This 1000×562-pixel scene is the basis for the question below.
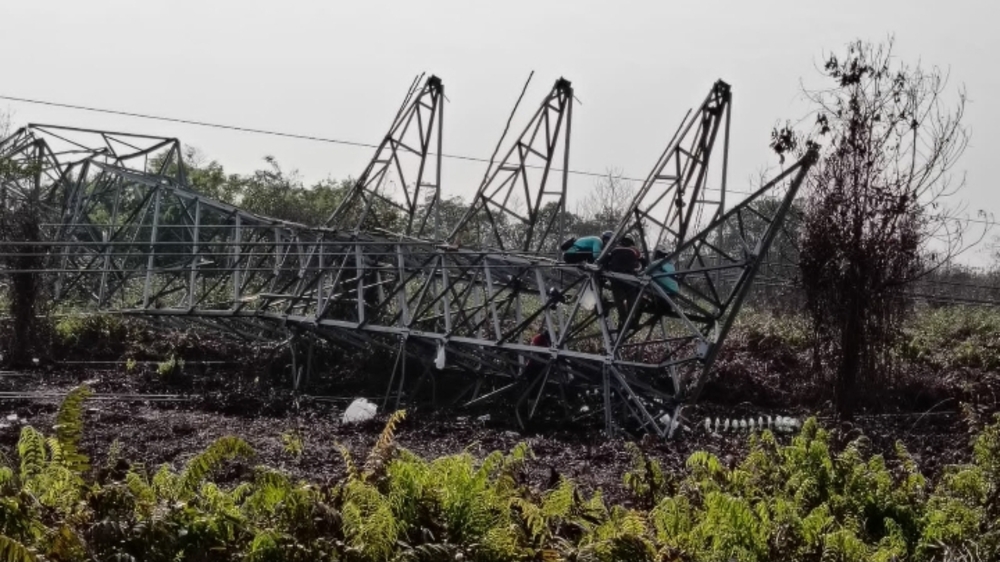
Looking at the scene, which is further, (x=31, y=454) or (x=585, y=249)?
(x=585, y=249)

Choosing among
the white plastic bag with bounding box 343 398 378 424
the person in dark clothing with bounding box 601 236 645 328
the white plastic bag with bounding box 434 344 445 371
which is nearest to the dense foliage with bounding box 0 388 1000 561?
the white plastic bag with bounding box 343 398 378 424

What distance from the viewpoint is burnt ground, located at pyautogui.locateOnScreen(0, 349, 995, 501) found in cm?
1246

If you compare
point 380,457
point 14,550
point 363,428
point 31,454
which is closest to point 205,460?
point 380,457

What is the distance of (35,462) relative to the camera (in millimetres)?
7344

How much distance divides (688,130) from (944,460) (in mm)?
6204

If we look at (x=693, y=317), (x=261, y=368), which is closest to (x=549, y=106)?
(x=693, y=317)

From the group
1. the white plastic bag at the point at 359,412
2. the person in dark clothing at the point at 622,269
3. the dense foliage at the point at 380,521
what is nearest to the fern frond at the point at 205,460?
the dense foliage at the point at 380,521

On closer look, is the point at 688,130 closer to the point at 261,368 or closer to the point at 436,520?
the point at 261,368

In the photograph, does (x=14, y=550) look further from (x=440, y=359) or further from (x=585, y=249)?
(x=585, y=249)

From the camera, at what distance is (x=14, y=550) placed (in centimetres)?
544

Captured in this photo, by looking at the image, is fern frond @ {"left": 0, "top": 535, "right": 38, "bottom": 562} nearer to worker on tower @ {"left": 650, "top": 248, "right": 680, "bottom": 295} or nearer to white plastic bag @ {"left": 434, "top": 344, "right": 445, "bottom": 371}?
worker on tower @ {"left": 650, "top": 248, "right": 680, "bottom": 295}

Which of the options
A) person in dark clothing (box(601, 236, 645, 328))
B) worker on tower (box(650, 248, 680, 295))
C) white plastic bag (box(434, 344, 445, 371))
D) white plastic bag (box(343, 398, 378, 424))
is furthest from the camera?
white plastic bag (box(434, 344, 445, 371))

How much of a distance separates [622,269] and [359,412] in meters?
4.04

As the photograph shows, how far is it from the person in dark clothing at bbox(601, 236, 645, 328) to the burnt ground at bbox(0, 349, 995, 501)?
1.72m
